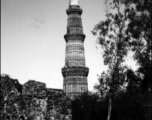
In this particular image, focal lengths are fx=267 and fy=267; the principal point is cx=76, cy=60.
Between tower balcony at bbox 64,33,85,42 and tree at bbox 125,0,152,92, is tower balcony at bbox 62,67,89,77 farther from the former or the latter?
tree at bbox 125,0,152,92

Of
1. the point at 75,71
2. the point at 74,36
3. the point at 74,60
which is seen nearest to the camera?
the point at 75,71

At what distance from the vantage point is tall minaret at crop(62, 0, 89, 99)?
1861 inches

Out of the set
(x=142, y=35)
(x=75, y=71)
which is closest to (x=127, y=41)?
(x=142, y=35)

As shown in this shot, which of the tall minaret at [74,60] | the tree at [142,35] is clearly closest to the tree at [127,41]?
the tree at [142,35]

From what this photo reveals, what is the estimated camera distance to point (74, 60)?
47812 millimetres

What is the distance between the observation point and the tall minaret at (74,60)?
1861 inches

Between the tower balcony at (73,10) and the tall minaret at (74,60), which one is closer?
the tall minaret at (74,60)

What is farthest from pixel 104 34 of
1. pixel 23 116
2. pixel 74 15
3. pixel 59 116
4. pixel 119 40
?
pixel 74 15

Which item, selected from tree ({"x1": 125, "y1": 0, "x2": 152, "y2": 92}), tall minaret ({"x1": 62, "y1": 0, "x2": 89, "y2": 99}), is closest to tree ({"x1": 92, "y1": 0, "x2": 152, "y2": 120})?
tree ({"x1": 125, "y1": 0, "x2": 152, "y2": 92})

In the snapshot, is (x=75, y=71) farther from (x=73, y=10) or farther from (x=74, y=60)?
(x=73, y=10)

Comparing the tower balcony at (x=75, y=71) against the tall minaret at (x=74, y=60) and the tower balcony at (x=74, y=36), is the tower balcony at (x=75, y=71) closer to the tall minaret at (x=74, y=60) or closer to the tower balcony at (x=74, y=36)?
the tall minaret at (x=74, y=60)

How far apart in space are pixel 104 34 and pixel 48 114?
630 cm

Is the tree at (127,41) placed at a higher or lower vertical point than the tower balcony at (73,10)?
lower

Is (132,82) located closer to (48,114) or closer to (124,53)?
(124,53)
